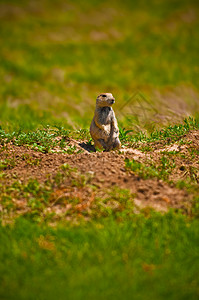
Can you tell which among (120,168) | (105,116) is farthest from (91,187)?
(105,116)

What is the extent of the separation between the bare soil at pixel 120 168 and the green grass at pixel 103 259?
0.38 metres

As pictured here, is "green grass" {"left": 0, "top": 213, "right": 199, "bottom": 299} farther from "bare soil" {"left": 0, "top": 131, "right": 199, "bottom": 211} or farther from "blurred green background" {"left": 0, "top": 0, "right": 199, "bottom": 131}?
"blurred green background" {"left": 0, "top": 0, "right": 199, "bottom": 131}

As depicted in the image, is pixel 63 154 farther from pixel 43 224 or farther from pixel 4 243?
pixel 4 243

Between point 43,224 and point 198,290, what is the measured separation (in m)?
1.78

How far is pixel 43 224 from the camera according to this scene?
3883mm

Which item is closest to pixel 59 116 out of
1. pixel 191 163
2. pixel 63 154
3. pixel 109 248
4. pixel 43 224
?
pixel 63 154

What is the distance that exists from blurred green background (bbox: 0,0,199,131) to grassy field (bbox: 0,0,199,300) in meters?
0.07

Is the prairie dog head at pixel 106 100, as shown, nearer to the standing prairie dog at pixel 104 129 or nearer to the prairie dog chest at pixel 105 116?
the standing prairie dog at pixel 104 129

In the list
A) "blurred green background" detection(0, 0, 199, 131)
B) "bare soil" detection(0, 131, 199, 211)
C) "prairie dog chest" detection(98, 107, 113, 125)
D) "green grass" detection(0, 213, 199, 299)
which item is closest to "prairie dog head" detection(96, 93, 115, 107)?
"prairie dog chest" detection(98, 107, 113, 125)

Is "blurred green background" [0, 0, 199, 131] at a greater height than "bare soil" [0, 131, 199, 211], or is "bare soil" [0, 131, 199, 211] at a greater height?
"blurred green background" [0, 0, 199, 131]

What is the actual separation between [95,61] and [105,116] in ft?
25.3

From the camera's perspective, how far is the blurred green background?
789 cm

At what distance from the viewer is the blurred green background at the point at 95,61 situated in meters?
7.89

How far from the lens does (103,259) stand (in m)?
3.37
